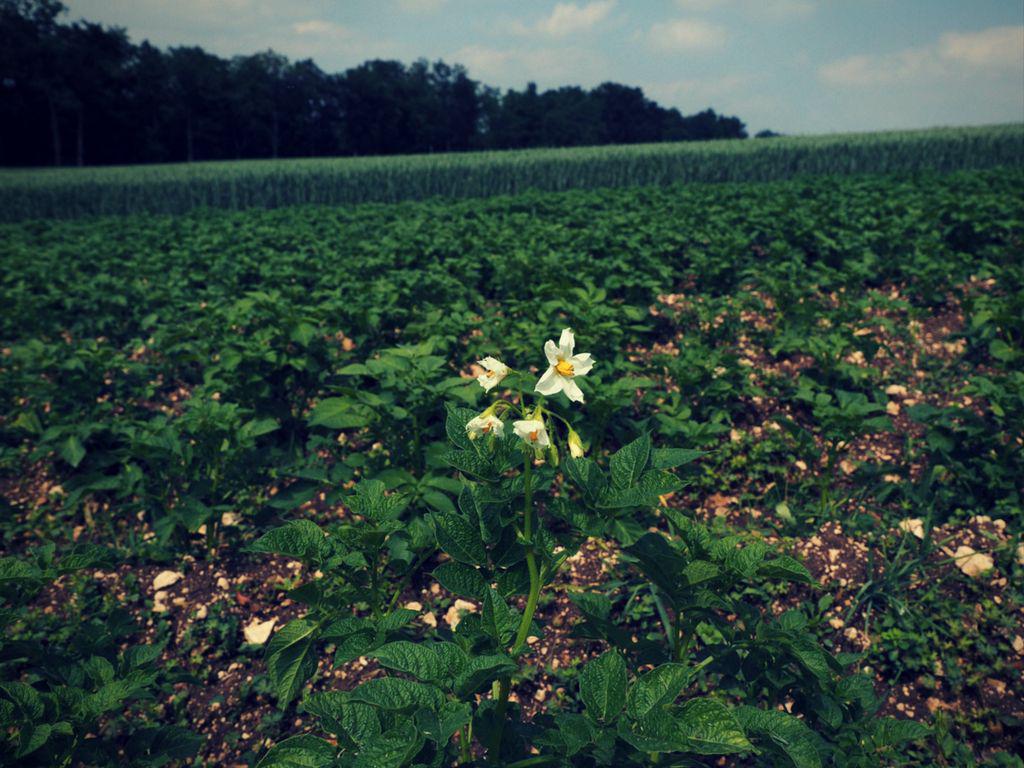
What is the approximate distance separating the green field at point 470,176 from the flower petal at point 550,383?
20936mm

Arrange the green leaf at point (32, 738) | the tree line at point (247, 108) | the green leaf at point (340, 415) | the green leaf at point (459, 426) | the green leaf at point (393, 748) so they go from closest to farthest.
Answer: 1. the green leaf at point (393, 748)
2. the green leaf at point (32, 738)
3. the green leaf at point (459, 426)
4. the green leaf at point (340, 415)
5. the tree line at point (247, 108)

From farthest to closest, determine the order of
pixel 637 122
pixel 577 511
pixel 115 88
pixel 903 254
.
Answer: pixel 637 122
pixel 115 88
pixel 903 254
pixel 577 511

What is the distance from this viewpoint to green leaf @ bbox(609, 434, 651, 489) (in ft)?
4.84

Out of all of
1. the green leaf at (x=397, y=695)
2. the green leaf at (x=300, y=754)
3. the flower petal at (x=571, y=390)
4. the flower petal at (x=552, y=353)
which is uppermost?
the flower petal at (x=552, y=353)

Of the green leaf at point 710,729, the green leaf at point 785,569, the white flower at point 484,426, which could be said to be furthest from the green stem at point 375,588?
the green leaf at point 785,569

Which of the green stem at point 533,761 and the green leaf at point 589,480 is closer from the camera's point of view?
→ the green stem at point 533,761

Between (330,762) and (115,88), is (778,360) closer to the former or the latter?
(330,762)

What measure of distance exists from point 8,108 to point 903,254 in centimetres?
5824

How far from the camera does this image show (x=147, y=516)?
3279 millimetres

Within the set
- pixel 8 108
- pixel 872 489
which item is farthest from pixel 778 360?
pixel 8 108

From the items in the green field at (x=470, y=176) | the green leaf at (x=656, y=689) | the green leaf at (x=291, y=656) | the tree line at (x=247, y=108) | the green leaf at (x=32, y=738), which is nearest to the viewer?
the green leaf at (x=656, y=689)

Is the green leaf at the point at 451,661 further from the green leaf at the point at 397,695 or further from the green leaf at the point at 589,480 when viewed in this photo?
the green leaf at the point at 589,480

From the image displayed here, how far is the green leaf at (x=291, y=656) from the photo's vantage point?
1.65 metres

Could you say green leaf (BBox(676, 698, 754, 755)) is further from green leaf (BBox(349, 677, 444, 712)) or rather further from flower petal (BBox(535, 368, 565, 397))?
flower petal (BBox(535, 368, 565, 397))
